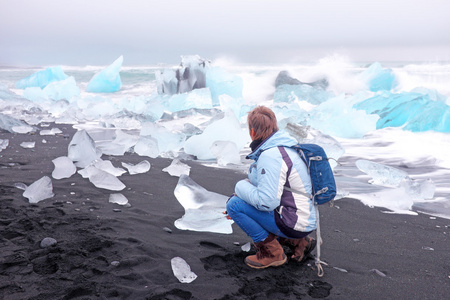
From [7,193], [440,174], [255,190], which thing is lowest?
[440,174]

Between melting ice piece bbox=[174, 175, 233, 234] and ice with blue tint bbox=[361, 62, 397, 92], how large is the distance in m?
14.3

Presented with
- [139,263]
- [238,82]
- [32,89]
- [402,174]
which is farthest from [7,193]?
[32,89]

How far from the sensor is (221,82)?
12977 mm

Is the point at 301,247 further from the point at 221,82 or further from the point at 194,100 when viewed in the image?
the point at 221,82

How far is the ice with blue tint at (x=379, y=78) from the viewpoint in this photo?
16.0m

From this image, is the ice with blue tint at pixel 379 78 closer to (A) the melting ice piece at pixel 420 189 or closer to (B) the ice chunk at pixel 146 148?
(A) the melting ice piece at pixel 420 189

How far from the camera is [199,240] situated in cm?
297

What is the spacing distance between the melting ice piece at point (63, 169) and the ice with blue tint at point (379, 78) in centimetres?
1448

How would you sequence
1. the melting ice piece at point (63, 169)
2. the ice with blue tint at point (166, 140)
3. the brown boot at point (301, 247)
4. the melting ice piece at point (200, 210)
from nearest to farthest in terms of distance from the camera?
1. the brown boot at point (301, 247)
2. the melting ice piece at point (200, 210)
3. the melting ice piece at point (63, 169)
4. the ice with blue tint at point (166, 140)

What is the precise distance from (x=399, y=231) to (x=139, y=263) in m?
2.38

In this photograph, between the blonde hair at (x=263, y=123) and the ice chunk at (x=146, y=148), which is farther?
the ice chunk at (x=146, y=148)

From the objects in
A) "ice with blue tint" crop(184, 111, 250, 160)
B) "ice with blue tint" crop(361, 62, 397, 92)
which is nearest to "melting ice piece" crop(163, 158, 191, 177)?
"ice with blue tint" crop(184, 111, 250, 160)

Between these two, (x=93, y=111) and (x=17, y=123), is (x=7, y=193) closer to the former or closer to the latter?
(x=17, y=123)

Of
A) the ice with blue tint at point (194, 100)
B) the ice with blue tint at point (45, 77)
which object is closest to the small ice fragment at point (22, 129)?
the ice with blue tint at point (194, 100)
